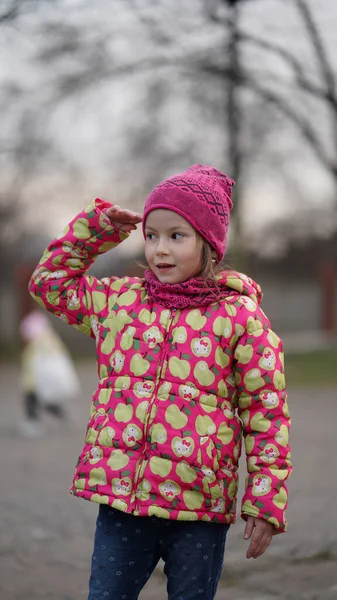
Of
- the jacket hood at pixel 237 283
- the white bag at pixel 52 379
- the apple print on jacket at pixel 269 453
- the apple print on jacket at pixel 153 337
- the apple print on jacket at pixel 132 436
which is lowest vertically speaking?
the apple print on jacket at pixel 269 453

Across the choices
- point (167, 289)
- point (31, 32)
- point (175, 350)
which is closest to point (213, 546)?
point (175, 350)

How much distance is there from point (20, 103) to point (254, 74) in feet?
5.02

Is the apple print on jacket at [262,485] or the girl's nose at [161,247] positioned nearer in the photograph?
the apple print on jacket at [262,485]

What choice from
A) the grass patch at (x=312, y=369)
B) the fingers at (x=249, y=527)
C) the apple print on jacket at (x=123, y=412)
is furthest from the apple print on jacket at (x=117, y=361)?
the grass patch at (x=312, y=369)

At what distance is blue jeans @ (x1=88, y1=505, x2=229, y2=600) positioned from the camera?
243 cm

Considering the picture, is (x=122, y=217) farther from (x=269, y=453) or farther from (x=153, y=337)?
(x=269, y=453)

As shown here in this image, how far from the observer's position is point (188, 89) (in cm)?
720

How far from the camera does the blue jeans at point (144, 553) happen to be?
7.98 feet

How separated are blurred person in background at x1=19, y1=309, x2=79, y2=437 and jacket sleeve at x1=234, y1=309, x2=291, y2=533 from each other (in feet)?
20.3

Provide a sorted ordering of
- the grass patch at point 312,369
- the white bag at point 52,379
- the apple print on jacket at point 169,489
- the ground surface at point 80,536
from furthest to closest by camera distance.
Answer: the grass patch at point 312,369, the white bag at point 52,379, the ground surface at point 80,536, the apple print on jacket at point 169,489

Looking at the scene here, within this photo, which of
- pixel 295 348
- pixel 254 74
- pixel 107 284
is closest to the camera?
pixel 107 284

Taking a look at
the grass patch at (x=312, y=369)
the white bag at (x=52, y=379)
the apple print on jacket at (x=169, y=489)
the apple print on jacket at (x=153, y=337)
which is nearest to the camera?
the apple print on jacket at (x=169, y=489)

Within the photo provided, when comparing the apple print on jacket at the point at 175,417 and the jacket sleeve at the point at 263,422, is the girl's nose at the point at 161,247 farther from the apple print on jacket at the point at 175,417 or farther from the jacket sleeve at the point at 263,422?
the apple print on jacket at the point at 175,417

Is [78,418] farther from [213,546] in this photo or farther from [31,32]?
[213,546]
